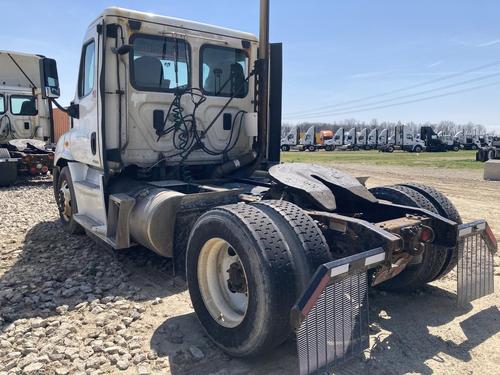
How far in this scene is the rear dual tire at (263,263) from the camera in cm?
287

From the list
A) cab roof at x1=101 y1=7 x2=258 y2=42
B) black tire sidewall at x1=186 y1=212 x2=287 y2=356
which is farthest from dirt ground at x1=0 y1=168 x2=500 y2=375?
cab roof at x1=101 y1=7 x2=258 y2=42

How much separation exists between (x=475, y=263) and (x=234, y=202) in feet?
7.32

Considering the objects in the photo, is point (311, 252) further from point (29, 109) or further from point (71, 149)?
point (29, 109)

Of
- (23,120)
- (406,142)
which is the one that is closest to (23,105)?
(23,120)

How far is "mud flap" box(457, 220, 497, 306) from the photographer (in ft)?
12.2

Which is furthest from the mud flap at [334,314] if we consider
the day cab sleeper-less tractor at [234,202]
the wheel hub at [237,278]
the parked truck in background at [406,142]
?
the parked truck in background at [406,142]

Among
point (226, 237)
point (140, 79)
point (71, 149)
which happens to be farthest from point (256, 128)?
point (226, 237)

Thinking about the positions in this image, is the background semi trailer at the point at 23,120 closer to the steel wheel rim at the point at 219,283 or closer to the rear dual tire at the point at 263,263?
the steel wheel rim at the point at 219,283

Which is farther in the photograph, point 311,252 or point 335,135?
point 335,135

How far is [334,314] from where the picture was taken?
2.84 m

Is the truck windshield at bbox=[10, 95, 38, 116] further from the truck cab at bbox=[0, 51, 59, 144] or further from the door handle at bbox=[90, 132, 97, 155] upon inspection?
the door handle at bbox=[90, 132, 97, 155]

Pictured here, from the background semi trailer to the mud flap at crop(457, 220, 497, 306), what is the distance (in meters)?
12.0

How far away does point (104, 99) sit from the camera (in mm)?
5117

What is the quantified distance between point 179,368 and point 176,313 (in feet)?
3.13
